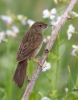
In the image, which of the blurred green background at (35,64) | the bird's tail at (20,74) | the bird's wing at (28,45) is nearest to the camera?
the bird's tail at (20,74)

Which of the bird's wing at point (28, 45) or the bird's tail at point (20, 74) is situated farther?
the bird's wing at point (28, 45)

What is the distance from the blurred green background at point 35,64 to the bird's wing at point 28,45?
0.21 metres

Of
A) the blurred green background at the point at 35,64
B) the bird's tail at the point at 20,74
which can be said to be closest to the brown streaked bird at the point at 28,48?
the bird's tail at the point at 20,74

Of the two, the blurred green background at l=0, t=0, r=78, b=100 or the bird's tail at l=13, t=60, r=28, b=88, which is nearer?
the bird's tail at l=13, t=60, r=28, b=88

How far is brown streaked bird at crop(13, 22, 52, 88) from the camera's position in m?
4.58

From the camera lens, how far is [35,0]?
319 inches

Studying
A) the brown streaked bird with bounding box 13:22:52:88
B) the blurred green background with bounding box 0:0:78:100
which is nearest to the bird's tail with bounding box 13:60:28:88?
the brown streaked bird with bounding box 13:22:52:88

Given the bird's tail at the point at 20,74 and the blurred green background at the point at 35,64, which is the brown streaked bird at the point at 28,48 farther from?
the blurred green background at the point at 35,64

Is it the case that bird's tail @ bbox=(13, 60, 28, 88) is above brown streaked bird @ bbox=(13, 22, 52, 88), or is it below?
below

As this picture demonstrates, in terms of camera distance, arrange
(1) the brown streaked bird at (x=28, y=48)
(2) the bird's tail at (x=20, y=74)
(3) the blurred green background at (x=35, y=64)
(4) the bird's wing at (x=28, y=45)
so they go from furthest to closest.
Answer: (3) the blurred green background at (x=35, y=64) → (4) the bird's wing at (x=28, y=45) → (1) the brown streaked bird at (x=28, y=48) → (2) the bird's tail at (x=20, y=74)

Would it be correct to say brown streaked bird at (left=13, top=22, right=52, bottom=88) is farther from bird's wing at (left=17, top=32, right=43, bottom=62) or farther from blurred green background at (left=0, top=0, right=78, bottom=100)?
blurred green background at (left=0, top=0, right=78, bottom=100)

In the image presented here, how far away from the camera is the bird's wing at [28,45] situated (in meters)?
4.82

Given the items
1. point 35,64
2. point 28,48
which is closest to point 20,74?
point 28,48

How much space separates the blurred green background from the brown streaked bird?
21 centimetres
